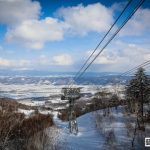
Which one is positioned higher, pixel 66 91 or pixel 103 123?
pixel 66 91

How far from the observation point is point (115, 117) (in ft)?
212

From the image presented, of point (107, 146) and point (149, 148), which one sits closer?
point (149, 148)

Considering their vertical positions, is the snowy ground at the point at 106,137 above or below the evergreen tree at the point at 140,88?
below

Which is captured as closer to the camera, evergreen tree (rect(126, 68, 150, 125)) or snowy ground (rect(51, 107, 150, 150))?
snowy ground (rect(51, 107, 150, 150))

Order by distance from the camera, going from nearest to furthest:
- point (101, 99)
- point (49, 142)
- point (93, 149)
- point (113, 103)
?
A: point (49, 142) < point (93, 149) < point (113, 103) < point (101, 99)

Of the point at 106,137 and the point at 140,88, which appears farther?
the point at 140,88

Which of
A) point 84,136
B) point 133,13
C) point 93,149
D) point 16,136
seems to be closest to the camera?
point 133,13

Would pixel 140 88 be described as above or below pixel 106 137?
above

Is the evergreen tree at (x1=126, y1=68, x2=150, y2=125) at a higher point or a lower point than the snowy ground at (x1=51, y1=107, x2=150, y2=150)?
higher

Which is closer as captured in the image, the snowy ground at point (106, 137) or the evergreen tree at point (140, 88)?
the snowy ground at point (106, 137)

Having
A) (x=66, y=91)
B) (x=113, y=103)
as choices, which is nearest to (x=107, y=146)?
(x=66, y=91)

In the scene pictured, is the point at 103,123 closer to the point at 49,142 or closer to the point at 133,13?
the point at 49,142

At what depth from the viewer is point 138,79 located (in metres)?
58.7

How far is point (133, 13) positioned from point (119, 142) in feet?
113
